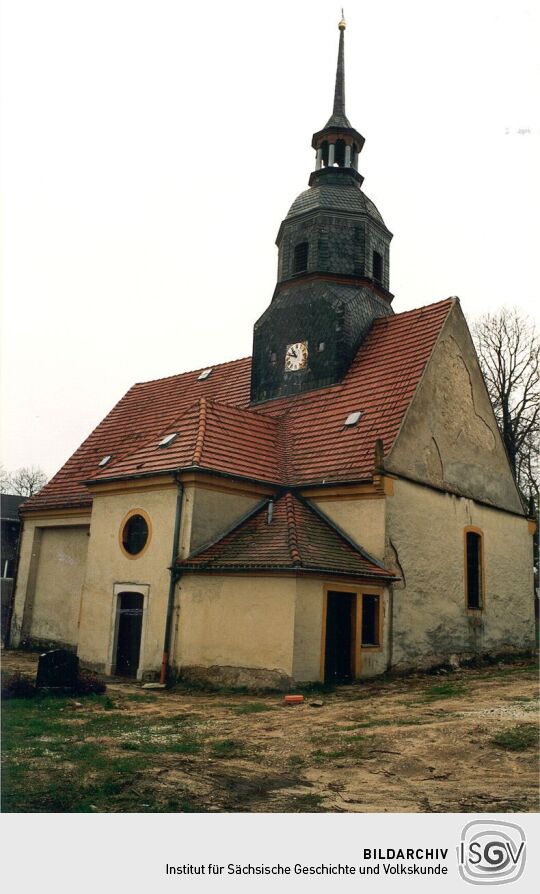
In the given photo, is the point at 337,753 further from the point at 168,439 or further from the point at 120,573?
the point at 168,439

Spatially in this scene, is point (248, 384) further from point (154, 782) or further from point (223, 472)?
point (154, 782)

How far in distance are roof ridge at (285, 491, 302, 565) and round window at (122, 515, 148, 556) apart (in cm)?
318

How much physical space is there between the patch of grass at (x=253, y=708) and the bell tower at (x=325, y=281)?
9.93m

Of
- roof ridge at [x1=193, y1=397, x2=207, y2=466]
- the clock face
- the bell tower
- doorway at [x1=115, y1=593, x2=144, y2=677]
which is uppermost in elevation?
the bell tower

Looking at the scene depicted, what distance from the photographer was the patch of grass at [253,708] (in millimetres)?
11367

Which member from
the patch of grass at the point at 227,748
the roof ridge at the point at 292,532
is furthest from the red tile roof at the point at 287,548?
the patch of grass at the point at 227,748

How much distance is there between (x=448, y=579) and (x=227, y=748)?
32.4 feet

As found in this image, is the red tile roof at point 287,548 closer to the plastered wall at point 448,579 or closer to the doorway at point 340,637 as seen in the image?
the doorway at point 340,637

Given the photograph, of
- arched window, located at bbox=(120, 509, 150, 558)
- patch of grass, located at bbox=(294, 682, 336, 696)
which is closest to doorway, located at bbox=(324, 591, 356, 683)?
patch of grass, located at bbox=(294, 682, 336, 696)

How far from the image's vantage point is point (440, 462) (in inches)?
696

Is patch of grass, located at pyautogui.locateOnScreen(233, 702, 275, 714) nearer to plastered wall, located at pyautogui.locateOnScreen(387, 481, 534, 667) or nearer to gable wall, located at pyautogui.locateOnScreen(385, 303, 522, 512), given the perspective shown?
plastered wall, located at pyautogui.locateOnScreen(387, 481, 534, 667)

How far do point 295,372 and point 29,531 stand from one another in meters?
9.66

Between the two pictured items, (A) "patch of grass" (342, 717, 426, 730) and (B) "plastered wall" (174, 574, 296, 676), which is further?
(B) "plastered wall" (174, 574, 296, 676)
